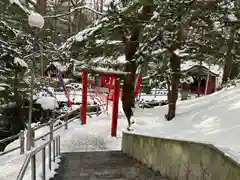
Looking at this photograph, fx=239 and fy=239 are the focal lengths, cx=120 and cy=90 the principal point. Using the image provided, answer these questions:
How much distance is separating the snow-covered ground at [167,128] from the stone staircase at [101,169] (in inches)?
31.8

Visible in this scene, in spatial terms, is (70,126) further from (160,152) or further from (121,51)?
(160,152)

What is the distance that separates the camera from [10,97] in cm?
1148

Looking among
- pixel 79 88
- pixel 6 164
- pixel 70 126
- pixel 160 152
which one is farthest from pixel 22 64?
pixel 79 88

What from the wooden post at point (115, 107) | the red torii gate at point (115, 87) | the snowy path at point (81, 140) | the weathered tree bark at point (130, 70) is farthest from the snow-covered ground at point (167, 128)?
the weathered tree bark at point (130, 70)

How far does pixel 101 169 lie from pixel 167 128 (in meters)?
3.06

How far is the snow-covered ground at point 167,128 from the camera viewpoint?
5.30 metres

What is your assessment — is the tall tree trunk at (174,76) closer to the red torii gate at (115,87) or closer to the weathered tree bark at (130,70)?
the red torii gate at (115,87)

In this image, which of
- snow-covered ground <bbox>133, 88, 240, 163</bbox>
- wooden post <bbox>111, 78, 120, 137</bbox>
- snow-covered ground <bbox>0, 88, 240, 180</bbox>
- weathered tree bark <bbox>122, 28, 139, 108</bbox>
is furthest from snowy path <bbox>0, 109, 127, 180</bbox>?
snow-covered ground <bbox>133, 88, 240, 163</bbox>

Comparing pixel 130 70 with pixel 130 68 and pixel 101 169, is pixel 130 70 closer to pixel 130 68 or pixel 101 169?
pixel 130 68

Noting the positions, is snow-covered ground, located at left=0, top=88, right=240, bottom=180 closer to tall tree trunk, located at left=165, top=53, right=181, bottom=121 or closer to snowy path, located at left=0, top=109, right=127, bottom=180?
snowy path, located at left=0, top=109, right=127, bottom=180

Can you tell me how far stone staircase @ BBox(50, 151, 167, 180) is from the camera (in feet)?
15.4

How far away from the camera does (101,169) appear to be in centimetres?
530

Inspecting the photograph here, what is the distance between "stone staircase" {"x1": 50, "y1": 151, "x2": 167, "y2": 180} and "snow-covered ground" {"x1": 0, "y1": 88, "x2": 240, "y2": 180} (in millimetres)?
809

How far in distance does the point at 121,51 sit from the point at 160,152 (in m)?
8.11
